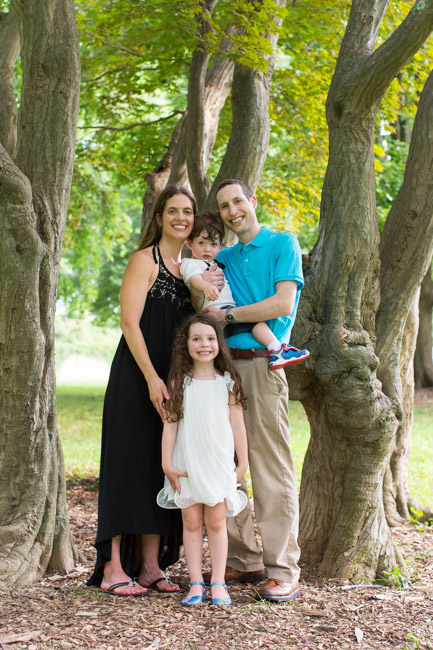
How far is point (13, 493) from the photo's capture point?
4004mm

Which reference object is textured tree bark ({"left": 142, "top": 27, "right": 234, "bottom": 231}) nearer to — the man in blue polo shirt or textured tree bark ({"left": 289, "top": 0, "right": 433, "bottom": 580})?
textured tree bark ({"left": 289, "top": 0, "right": 433, "bottom": 580})

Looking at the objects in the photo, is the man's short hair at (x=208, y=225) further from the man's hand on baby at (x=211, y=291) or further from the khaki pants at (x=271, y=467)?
the khaki pants at (x=271, y=467)

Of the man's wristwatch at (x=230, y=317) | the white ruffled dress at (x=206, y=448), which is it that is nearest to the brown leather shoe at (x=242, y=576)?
the white ruffled dress at (x=206, y=448)

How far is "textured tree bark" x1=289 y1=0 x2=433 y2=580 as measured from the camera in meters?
4.36

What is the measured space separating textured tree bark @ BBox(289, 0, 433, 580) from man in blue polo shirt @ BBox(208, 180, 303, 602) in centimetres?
58

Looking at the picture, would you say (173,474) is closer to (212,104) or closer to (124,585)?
(124,585)

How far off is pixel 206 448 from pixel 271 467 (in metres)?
0.50

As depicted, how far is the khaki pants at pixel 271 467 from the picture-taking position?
3869 millimetres

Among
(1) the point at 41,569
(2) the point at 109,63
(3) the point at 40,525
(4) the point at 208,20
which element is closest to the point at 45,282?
(3) the point at 40,525

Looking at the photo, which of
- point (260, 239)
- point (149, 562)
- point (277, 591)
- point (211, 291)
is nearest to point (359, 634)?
point (277, 591)

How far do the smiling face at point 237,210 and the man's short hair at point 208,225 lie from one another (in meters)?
0.05

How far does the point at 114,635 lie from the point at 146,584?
29.4 inches

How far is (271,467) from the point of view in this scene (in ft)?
12.8

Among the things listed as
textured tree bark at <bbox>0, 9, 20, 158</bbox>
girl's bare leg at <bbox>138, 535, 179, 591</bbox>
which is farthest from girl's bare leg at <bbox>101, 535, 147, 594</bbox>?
textured tree bark at <bbox>0, 9, 20, 158</bbox>
